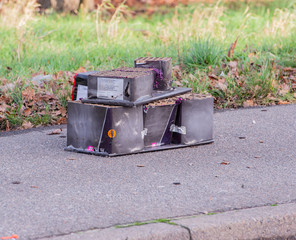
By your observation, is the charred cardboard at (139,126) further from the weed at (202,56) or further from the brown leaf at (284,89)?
the weed at (202,56)

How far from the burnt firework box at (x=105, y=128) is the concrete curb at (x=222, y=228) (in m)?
1.45

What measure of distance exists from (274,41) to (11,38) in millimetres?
4771

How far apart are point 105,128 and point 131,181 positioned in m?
0.69

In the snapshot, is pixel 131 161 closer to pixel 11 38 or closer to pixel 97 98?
pixel 97 98

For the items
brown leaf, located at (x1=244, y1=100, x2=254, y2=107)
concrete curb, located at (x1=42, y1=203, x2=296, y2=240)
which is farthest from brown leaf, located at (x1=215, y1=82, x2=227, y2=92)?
concrete curb, located at (x1=42, y1=203, x2=296, y2=240)

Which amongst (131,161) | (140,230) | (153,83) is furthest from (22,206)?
(153,83)

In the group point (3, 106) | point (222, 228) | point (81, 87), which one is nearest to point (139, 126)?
point (81, 87)

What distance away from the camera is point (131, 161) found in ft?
15.6

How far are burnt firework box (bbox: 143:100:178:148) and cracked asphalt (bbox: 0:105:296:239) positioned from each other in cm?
12

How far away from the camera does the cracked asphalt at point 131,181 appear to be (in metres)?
3.53

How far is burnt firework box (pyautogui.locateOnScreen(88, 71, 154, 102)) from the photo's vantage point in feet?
15.3

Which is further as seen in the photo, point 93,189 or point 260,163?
point 260,163

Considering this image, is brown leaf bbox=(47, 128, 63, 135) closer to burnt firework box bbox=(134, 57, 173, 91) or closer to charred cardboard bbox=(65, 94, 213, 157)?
charred cardboard bbox=(65, 94, 213, 157)

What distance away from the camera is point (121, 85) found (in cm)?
470
